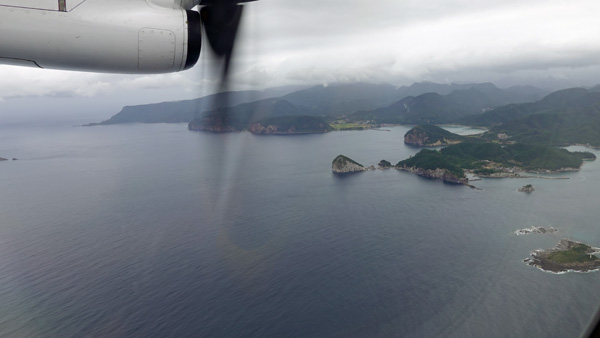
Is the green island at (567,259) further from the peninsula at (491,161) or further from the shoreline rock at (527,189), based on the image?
the peninsula at (491,161)

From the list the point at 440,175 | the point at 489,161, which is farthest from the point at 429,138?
the point at 440,175

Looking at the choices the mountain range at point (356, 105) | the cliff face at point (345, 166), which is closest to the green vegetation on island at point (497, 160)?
the cliff face at point (345, 166)

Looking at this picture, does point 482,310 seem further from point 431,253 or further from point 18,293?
point 18,293

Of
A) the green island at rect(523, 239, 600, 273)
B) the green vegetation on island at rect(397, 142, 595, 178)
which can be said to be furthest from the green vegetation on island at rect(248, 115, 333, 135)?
the green island at rect(523, 239, 600, 273)

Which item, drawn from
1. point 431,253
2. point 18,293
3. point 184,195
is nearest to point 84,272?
point 18,293

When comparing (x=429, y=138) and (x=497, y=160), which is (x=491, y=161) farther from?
(x=429, y=138)

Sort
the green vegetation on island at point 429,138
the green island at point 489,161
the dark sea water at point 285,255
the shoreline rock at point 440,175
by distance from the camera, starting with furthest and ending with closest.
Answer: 1. the green vegetation on island at point 429,138
2. the green island at point 489,161
3. the shoreline rock at point 440,175
4. the dark sea water at point 285,255
